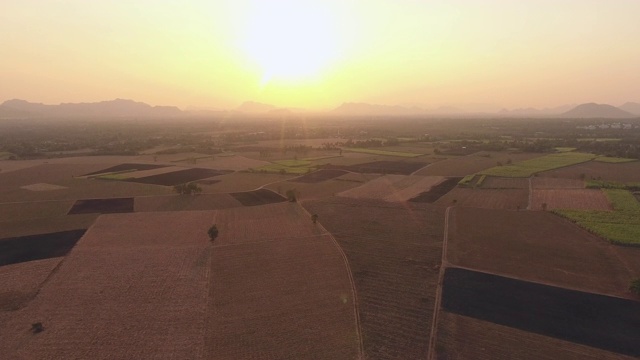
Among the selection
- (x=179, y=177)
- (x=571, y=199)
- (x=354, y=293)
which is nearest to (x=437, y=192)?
(x=571, y=199)

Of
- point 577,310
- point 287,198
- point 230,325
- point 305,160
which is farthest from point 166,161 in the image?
point 577,310

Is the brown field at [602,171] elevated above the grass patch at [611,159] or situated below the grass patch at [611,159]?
below

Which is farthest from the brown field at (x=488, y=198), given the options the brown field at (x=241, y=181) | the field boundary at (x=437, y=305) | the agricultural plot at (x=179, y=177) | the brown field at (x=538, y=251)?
the agricultural plot at (x=179, y=177)

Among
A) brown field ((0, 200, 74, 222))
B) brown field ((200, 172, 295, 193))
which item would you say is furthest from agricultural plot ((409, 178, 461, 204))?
brown field ((0, 200, 74, 222))

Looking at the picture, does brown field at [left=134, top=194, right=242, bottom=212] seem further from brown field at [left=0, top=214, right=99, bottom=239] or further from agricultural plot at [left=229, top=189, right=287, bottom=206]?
brown field at [left=0, top=214, right=99, bottom=239]

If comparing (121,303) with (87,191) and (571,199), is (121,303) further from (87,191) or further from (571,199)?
(571,199)

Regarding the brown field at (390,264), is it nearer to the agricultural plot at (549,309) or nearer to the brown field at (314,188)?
the agricultural plot at (549,309)
